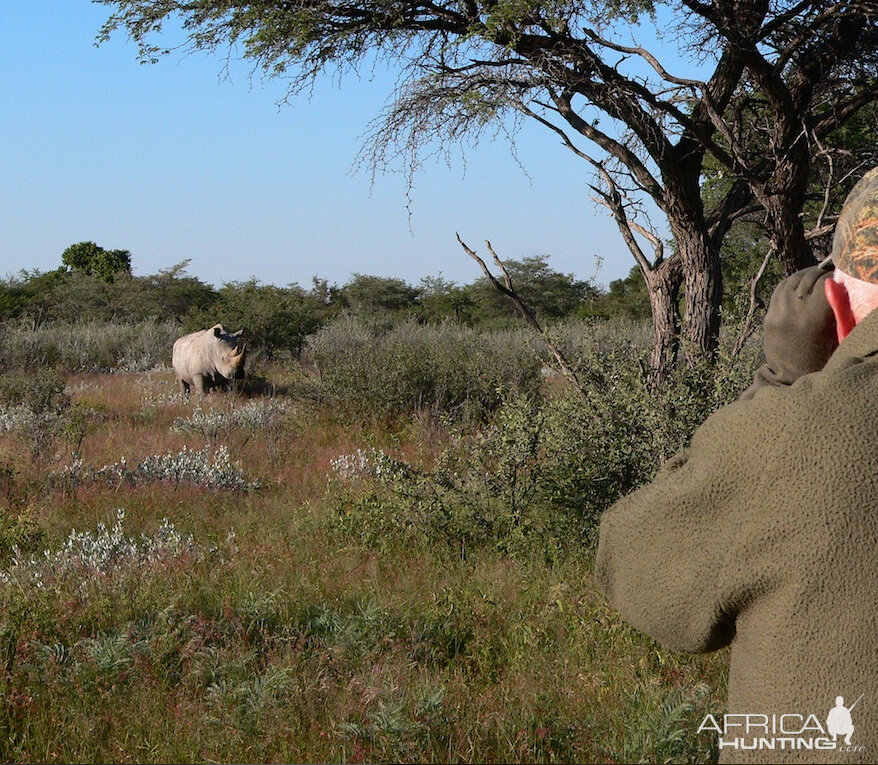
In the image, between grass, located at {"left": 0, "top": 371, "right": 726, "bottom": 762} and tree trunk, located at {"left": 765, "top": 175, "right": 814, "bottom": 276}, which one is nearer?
grass, located at {"left": 0, "top": 371, "right": 726, "bottom": 762}

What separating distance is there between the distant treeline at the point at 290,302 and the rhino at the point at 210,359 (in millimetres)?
4961

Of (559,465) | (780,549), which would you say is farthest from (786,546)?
(559,465)

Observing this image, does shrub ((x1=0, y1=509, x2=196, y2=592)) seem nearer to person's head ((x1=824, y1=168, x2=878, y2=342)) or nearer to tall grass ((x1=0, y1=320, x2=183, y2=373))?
person's head ((x1=824, y1=168, x2=878, y2=342))

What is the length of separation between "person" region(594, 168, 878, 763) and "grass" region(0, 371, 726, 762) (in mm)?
1969

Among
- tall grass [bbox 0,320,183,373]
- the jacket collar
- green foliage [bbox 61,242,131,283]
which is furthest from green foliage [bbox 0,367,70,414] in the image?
green foliage [bbox 61,242,131,283]

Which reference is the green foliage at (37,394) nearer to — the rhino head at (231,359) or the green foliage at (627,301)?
the rhino head at (231,359)

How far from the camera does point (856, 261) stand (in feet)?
4.37

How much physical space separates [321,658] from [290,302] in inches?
707

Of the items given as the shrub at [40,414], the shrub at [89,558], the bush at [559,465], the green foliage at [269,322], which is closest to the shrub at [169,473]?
the shrub at [40,414]

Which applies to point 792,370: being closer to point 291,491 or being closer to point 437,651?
point 437,651

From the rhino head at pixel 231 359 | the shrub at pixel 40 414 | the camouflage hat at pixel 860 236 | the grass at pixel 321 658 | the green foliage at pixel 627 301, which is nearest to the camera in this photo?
the camouflage hat at pixel 860 236

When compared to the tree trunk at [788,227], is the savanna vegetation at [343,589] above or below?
below

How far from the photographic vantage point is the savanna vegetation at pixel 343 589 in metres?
3.30

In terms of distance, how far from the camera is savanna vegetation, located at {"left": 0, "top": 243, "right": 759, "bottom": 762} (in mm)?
3297
